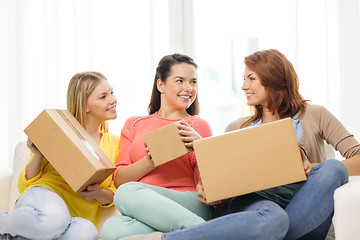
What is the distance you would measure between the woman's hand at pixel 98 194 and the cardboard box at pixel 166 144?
270 mm

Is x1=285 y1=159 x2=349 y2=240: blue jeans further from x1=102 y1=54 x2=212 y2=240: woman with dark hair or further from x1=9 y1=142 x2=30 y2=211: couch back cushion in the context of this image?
x1=9 y1=142 x2=30 y2=211: couch back cushion

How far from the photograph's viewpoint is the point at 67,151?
1541 mm

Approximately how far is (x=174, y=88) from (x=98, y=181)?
506mm

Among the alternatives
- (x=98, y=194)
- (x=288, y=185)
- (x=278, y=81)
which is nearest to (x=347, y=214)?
(x=288, y=185)

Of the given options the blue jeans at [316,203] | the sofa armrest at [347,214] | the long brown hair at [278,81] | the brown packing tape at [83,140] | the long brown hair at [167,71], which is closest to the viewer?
the sofa armrest at [347,214]

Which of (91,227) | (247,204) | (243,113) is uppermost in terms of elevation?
(243,113)

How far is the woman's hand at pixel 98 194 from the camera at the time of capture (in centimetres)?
161

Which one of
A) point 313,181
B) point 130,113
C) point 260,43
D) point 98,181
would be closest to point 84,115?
point 98,181

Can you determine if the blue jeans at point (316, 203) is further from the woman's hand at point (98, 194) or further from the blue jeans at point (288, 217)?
the woman's hand at point (98, 194)

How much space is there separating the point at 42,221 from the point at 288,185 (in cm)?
88

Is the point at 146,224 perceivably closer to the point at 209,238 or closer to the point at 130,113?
the point at 209,238

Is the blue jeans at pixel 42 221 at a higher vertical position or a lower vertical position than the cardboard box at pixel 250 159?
lower

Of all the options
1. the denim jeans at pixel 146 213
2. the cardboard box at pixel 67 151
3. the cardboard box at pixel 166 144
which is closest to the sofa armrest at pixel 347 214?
the denim jeans at pixel 146 213

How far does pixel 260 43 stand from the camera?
7.97 feet
